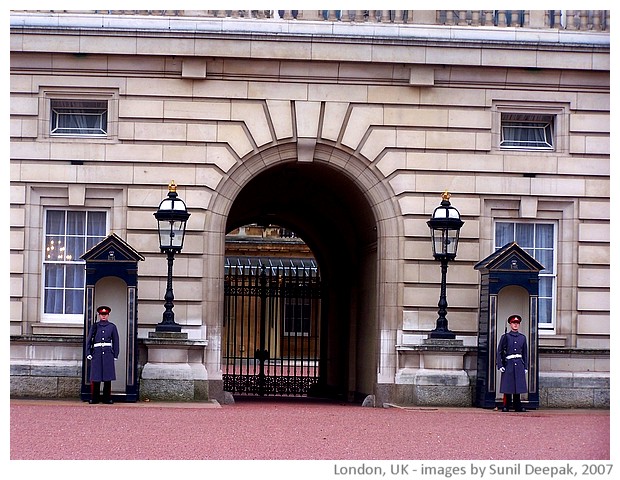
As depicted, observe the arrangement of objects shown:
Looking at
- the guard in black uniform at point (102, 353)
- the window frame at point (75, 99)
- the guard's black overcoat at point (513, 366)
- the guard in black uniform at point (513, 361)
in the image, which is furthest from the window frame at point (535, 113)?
the guard in black uniform at point (102, 353)

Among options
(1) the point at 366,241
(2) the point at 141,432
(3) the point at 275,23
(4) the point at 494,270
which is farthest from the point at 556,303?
(2) the point at 141,432

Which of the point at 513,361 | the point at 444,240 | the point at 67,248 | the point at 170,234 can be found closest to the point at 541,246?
the point at 444,240

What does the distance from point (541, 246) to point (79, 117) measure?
7.40 metres

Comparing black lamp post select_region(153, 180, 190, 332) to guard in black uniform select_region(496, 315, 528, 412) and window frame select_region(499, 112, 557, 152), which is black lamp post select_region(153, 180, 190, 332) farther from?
window frame select_region(499, 112, 557, 152)

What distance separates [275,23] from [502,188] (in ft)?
14.0

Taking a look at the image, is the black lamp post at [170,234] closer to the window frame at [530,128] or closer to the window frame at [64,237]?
the window frame at [64,237]

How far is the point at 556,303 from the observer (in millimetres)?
20797

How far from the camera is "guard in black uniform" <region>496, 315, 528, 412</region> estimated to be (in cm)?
1897

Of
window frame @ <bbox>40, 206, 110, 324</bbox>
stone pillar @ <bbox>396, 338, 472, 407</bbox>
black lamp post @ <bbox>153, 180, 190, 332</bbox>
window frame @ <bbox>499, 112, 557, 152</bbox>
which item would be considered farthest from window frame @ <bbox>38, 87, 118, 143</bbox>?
window frame @ <bbox>499, 112, 557, 152</bbox>

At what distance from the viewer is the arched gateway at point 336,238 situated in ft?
66.6

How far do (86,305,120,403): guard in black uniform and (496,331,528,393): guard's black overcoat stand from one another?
17.8 feet

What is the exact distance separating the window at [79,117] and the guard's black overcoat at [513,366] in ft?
22.2
